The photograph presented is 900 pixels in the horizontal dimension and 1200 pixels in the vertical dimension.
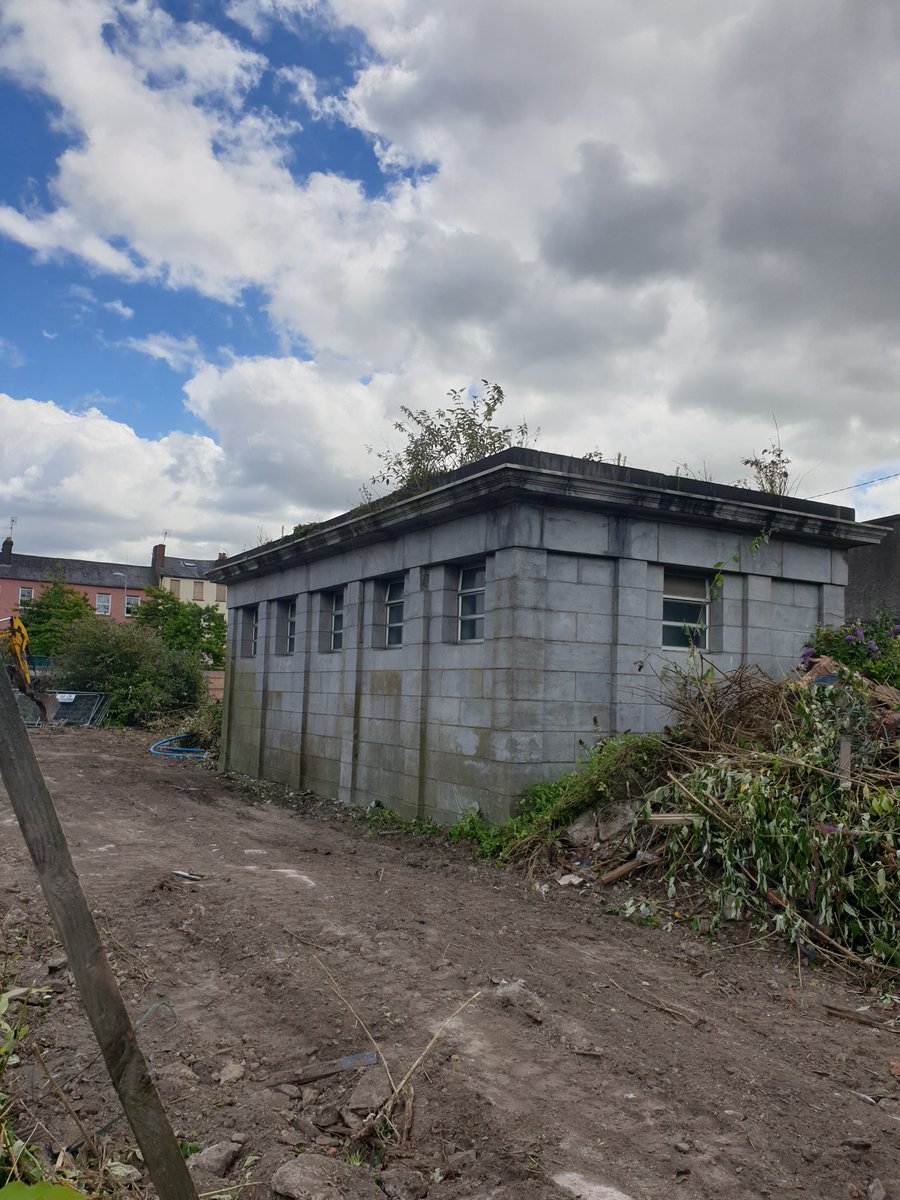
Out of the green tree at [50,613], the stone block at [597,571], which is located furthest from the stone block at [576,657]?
the green tree at [50,613]

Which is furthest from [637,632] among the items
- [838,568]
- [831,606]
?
[838,568]

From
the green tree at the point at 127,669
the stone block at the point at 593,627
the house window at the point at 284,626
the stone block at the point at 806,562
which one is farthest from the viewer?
the green tree at the point at 127,669

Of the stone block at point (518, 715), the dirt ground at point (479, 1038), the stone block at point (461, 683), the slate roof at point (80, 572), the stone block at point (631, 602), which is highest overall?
the slate roof at point (80, 572)

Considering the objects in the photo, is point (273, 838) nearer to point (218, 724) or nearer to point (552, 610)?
point (552, 610)

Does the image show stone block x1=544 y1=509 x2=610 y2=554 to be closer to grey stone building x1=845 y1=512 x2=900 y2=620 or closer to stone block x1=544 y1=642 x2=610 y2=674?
stone block x1=544 y1=642 x2=610 y2=674

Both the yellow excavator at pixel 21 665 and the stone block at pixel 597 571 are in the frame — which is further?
the yellow excavator at pixel 21 665

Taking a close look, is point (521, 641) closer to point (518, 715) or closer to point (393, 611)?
point (518, 715)

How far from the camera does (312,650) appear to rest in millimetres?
15320

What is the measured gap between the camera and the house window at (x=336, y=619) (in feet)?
49.5

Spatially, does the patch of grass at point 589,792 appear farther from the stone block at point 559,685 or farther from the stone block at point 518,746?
the stone block at point 559,685

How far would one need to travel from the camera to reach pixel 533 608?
10070mm

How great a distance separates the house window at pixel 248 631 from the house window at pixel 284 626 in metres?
1.52

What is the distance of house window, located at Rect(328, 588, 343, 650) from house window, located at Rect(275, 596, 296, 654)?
1.78m

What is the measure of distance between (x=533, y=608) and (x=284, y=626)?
815 cm
